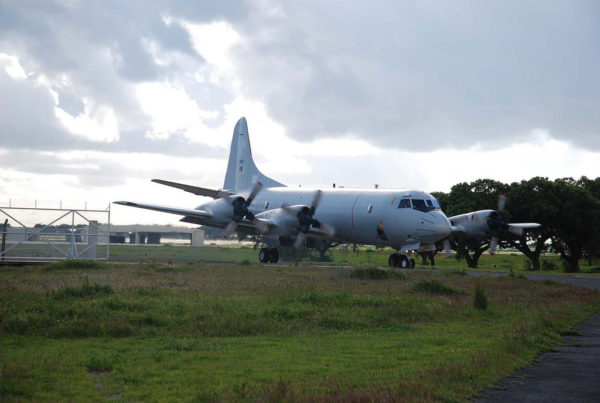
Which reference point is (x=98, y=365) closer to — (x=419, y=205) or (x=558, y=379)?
(x=558, y=379)

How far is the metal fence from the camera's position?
3916cm

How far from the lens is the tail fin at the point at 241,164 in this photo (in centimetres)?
5775

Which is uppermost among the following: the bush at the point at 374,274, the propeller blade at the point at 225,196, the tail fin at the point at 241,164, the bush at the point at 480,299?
the tail fin at the point at 241,164

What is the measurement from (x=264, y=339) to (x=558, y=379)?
6.70 m

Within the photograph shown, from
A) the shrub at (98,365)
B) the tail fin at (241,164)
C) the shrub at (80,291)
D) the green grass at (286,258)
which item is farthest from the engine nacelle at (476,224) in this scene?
the shrub at (98,365)

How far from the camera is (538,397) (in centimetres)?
957

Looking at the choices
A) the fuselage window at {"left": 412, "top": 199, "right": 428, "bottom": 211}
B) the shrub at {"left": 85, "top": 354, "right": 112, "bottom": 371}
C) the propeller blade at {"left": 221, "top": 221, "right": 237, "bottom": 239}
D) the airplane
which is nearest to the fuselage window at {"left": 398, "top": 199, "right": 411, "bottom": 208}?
the airplane

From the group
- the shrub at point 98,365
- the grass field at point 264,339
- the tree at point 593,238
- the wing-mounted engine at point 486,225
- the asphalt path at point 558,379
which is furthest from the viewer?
the tree at point 593,238

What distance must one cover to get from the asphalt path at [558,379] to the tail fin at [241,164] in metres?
44.2

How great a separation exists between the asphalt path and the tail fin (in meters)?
44.2

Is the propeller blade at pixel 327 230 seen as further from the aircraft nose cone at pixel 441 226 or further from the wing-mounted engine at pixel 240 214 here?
the aircraft nose cone at pixel 441 226

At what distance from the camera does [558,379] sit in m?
11.0

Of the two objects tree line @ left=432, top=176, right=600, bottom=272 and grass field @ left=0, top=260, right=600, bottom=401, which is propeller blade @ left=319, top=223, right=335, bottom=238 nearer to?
tree line @ left=432, top=176, right=600, bottom=272

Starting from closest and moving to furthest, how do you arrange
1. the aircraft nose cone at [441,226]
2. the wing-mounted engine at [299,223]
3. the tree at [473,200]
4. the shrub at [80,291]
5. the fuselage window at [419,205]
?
the shrub at [80,291] → the aircraft nose cone at [441,226] → the fuselage window at [419,205] → the wing-mounted engine at [299,223] → the tree at [473,200]
